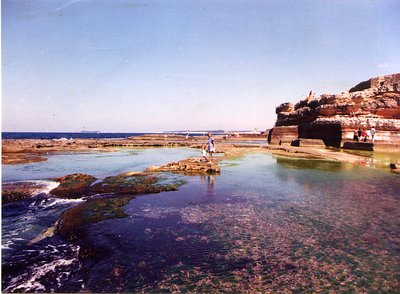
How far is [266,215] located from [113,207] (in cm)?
417

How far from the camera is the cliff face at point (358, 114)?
24.3 m

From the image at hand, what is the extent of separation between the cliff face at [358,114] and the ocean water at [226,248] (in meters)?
19.7

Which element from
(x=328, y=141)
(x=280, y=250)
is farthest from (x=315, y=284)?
(x=328, y=141)

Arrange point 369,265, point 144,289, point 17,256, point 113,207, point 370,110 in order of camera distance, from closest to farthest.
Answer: point 144,289 < point 369,265 < point 17,256 < point 113,207 < point 370,110

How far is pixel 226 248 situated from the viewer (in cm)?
471

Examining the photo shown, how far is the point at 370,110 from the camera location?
26.1 metres

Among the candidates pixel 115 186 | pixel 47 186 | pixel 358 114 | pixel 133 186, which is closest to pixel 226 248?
pixel 133 186

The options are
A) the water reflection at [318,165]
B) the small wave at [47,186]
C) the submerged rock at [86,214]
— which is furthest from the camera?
the water reflection at [318,165]

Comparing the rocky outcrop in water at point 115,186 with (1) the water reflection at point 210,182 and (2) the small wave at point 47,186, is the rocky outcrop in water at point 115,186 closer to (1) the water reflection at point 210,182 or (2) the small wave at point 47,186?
(2) the small wave at point 47,186

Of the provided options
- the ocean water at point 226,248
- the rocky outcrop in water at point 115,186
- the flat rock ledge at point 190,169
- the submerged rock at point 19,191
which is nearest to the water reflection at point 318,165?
the flat rock ledge at point 190,169

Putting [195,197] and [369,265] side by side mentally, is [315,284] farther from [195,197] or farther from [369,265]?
[195,197]

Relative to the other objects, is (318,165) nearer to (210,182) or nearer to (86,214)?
(210,182)

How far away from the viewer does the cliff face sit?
24312mm

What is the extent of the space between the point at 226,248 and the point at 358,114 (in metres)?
27.3
